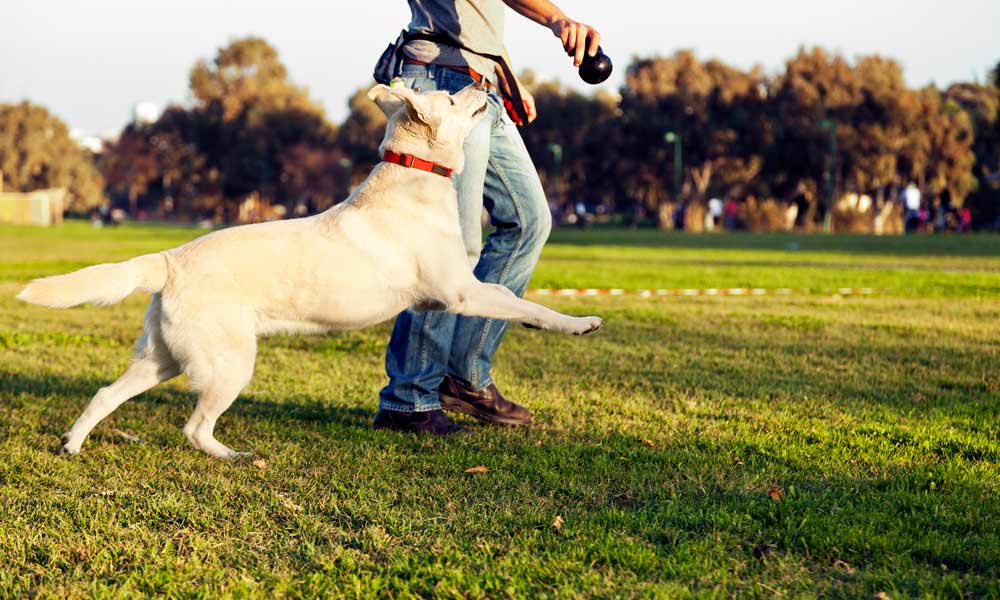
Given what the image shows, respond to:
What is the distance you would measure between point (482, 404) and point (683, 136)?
182 feet

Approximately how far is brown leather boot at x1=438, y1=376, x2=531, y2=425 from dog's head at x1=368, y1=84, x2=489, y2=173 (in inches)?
47.3

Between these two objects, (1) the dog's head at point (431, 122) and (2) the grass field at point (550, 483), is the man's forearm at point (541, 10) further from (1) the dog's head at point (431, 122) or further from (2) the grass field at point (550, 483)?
(2) the grass field at point (550, 483)

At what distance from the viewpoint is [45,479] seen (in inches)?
152

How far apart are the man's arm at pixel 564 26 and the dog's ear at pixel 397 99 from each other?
819 mm

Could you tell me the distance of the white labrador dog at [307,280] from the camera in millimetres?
4016

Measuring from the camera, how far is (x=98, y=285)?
3992 millimetres

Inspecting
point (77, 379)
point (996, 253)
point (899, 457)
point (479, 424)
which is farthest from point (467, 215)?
point (996, 253)

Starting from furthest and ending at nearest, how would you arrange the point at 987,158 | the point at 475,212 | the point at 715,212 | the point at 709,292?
the point at 715,212
the point at 987,158
the point at 709,292
the point at 475,212

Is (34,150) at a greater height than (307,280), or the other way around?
(34,150)

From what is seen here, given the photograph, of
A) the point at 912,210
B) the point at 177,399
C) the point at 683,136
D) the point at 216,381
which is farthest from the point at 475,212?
the point at 683,136

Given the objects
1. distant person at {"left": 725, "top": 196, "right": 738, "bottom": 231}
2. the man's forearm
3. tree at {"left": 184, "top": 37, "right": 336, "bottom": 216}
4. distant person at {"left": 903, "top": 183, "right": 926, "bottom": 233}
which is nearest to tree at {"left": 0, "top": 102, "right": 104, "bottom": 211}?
tree at {"left": 184, "top": 37, "right": 336, "bottom": 216}

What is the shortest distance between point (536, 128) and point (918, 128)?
23.1 metres

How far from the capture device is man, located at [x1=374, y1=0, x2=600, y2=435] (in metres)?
4.75

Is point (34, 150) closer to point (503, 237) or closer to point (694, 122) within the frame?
point (694, 122)
